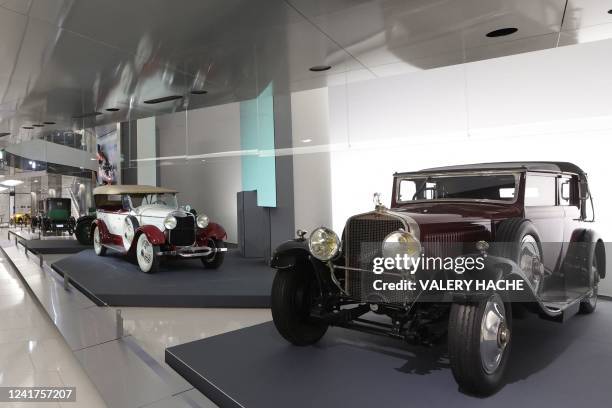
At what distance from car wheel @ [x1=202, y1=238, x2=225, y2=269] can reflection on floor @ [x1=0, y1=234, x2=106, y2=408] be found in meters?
2.08

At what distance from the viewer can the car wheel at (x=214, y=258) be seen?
5879mm

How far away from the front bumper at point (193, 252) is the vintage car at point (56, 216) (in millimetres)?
7277

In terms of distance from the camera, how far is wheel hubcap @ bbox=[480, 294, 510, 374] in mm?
2107

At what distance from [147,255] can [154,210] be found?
86cm

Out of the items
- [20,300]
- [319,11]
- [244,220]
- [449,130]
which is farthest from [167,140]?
[449,130]

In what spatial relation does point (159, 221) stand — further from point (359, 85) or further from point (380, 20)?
point (380, 20)

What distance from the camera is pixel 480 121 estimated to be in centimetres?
413

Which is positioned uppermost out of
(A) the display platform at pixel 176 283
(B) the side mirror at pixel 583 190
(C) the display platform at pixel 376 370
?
(B) the side mirror at pixel 583 190

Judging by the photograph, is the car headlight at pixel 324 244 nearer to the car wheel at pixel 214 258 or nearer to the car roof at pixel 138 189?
the car wheel at pixel 214 258

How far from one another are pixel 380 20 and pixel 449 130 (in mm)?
1331

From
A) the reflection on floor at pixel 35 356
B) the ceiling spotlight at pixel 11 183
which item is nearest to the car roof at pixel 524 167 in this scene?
the reflection on floor at pixel 35 356

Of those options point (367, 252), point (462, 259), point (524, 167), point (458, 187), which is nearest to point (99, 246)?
point (367, 252)

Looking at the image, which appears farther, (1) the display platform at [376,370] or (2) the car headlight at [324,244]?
(2) the car headlight at [324,244]

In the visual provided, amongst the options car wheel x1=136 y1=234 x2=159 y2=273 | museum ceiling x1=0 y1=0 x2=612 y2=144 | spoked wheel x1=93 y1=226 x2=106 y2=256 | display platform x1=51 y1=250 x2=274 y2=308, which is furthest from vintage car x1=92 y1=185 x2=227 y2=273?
museum ceiling x1=0 y1=0 x2=612 y2=144
